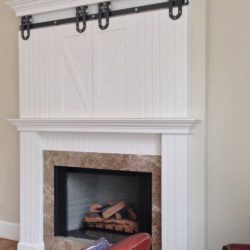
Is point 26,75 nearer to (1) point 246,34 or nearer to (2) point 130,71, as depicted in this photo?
(2) point 130,71

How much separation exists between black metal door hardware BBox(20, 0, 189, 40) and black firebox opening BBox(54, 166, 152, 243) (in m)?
1.32

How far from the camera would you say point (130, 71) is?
3311 mm

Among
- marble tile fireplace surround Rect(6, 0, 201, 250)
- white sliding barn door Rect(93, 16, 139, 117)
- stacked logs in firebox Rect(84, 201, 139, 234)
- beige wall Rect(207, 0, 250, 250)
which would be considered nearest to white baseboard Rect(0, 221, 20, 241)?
marble tile fireplace surround Rect(6, 0, 201, 250)

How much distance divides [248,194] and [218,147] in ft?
1.37

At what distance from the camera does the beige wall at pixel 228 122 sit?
299cm

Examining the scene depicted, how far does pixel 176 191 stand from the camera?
10.2ft

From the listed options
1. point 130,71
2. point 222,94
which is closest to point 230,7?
point 222,94

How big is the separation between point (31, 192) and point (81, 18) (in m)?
1.72

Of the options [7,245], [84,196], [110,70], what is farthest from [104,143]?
[7,245]

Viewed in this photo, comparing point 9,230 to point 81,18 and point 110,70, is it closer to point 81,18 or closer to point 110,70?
point 110,70

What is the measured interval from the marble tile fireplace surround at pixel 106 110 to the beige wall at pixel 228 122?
7.7 inches

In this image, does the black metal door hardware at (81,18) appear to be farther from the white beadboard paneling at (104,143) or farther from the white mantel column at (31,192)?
the white mantel column at (31,192)

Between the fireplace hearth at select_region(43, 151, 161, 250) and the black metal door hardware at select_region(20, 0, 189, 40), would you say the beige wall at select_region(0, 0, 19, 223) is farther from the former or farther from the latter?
the fireplace hearth at select_region(43, 151, 161, 250)

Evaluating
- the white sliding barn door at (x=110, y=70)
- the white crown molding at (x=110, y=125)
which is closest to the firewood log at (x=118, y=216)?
the white crown molding at (x=110, y=125)
